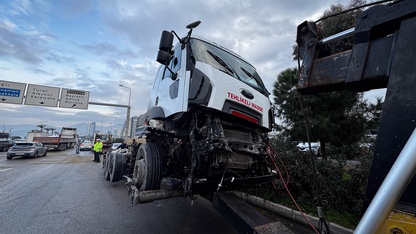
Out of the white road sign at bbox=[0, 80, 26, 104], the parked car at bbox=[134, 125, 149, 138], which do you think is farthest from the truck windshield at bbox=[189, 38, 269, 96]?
the white road sign at bbox=[0, 80, 26, 104]

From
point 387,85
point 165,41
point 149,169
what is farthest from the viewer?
point 149,169

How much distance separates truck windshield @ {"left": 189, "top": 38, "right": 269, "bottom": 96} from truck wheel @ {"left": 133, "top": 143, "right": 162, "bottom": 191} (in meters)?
1.76

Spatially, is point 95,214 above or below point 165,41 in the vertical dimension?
below

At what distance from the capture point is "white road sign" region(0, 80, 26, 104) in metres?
17.1

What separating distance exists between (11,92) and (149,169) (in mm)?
21091

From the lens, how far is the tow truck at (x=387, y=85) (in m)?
0.86

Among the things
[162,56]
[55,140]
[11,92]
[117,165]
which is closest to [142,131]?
[162,56]

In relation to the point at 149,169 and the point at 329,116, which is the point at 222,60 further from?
the point at 329,116

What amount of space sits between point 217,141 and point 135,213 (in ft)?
9.96

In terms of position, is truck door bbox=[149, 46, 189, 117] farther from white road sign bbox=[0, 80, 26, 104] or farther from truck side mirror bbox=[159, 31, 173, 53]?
white road sign bbox=[0, 80, 26, 104]

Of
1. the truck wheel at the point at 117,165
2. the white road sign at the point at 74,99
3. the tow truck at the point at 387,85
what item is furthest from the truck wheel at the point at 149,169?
the white road sign at the point at 74,99

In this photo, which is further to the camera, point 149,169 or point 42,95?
point 42,95

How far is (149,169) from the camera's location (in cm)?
338

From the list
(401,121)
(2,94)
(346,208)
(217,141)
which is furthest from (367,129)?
(2,94)
